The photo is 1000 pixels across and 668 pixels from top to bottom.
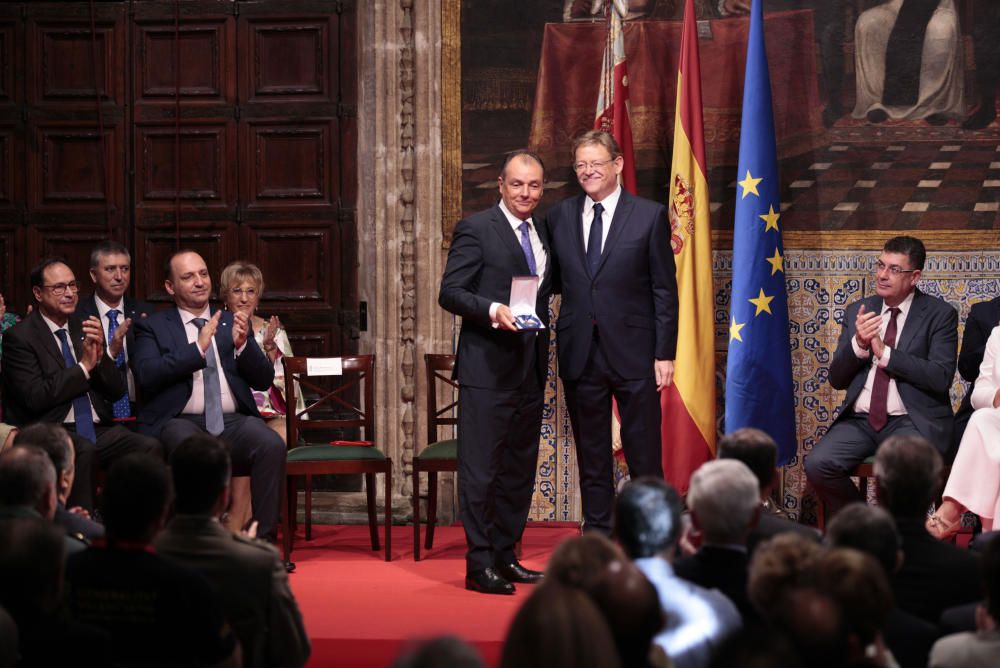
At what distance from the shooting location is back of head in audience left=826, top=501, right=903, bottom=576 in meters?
2.85

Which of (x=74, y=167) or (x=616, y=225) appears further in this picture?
(x=74, y=167)

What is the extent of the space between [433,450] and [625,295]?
4.65ft

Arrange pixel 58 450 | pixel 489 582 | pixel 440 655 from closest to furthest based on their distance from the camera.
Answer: pixel 440 655
pixel 58 450
pixel 489 582

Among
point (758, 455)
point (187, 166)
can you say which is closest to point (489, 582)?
point (758, 455)

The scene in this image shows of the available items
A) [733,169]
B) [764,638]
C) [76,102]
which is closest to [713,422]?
[733,169]

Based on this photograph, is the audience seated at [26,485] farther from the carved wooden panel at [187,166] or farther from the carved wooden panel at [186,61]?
the carved wooden panel at [186,61]

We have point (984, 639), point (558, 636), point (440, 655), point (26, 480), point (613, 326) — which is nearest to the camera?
point (440, 655)

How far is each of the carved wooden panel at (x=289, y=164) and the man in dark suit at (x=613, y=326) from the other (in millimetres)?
2469

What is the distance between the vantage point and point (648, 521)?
2873 millimetres

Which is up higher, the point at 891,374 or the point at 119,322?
the point at 119,322

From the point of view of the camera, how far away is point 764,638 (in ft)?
6.79

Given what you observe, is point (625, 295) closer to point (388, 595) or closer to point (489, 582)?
point (489, 582)

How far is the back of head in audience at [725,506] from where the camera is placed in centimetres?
301

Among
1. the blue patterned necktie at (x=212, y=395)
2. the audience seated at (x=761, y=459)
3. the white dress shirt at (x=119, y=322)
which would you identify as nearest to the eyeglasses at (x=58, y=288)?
the white dress shirt at (x=119, y=322)
